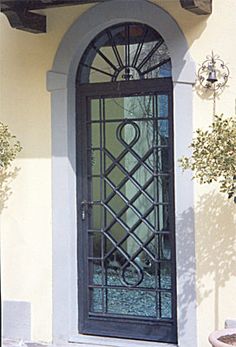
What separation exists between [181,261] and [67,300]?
1.21 metres

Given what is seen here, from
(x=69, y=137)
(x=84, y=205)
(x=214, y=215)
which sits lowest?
(x=214, y=215)

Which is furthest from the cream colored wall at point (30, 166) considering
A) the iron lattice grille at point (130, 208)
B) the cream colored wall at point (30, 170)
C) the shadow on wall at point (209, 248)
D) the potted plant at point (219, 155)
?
the potted plant at point (219, 155)

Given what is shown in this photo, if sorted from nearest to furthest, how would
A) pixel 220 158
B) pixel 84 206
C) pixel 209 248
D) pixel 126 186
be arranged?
pixel 220 158 < pixel 209 248 < pixel 126 186 < pixel 84 206

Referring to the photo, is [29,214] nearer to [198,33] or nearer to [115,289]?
[115,289]

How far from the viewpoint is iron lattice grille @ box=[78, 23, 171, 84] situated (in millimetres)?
4613

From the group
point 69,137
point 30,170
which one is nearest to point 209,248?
point 69,137

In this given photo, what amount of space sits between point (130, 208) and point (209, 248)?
0.86 meters

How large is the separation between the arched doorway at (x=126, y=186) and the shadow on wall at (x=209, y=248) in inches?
8.5

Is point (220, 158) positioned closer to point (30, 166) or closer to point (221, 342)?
point (221, 342)

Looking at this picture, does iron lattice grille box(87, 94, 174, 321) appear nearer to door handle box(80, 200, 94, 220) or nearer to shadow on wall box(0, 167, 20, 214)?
door handle box(80, 200, 94, 220)

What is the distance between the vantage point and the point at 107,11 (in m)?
4.58

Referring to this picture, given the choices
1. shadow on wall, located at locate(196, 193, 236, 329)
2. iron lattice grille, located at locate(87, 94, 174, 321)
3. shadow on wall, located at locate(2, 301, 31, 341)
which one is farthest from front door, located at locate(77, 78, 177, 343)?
shadow on wall, located at locate(2, 301, 31, 341)

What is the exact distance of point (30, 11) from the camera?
4668mm

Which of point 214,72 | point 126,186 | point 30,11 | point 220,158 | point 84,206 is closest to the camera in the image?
point 220,158
